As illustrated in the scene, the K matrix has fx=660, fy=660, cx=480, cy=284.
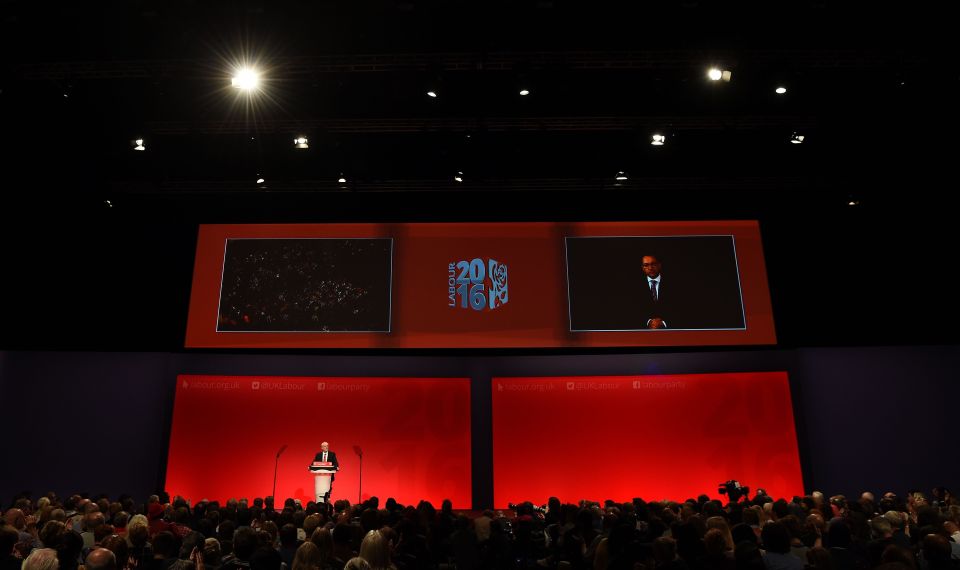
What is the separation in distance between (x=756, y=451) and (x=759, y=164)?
5232 millimetres

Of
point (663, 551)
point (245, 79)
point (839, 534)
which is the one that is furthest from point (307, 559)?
point (245, 79)

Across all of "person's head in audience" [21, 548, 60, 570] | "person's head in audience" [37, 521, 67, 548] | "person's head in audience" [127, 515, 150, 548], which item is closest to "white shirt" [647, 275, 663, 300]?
"person's head in audience" [127, 515, 150, 548]

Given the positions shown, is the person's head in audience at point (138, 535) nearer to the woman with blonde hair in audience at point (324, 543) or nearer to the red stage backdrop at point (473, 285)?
the woman with blonde hair in audience at point (324, 543)

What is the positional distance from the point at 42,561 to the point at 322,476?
7959 mm

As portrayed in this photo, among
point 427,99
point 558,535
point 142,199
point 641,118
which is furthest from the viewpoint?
point 142,199

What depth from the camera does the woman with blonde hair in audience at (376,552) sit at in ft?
11.1

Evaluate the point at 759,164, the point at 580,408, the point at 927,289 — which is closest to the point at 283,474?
the point at 580,408

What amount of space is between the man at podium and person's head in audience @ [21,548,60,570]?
768 centimetres

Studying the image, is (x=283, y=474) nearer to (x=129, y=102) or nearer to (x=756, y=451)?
(x=129, y=102)

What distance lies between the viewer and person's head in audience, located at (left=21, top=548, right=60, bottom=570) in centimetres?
319

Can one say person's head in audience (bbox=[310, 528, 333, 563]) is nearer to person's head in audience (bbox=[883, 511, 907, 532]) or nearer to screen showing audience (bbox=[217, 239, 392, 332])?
person's head in audience (bbox=[883, 511, 907, 532])

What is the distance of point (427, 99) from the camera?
1001 centimetres

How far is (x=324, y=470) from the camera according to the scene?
10.8m

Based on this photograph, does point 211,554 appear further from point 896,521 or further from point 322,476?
point 322,476
